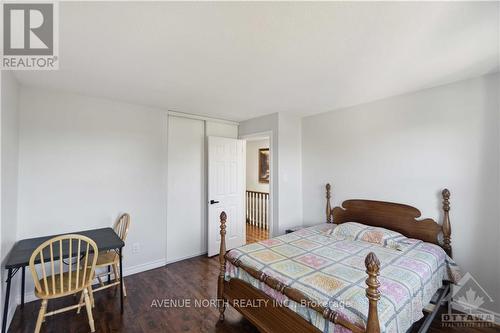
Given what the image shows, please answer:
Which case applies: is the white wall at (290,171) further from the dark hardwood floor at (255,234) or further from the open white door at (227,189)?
the dark hardwood floor at (255,234)

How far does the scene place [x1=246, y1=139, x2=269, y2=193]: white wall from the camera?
6.18 m

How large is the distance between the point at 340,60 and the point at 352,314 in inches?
74.9

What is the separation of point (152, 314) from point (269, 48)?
110 inches

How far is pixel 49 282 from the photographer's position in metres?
2.02

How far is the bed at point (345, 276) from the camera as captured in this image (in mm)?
1381

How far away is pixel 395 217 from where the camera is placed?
9.04ft

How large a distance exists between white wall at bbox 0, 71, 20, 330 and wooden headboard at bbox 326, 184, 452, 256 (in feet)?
12.3

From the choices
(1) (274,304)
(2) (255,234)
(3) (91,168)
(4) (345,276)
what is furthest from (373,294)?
(2) (255,234)

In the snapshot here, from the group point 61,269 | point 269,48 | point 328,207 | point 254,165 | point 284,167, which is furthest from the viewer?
point 254,165

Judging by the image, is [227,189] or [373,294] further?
[227,189]

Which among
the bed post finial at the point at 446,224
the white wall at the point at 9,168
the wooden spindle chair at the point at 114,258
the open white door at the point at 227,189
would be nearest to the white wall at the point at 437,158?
the bed post finial at the point at 446,224

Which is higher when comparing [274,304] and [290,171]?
[290,171]
